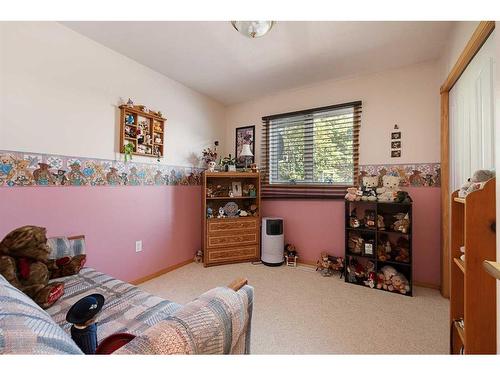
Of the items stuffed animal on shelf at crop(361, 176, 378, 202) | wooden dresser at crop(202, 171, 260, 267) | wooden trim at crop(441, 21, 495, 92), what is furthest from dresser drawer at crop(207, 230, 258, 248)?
wooden trim at crop(441, 21, 495, 92)

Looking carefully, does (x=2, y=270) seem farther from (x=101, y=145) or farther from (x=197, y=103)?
(x=197, y=103)

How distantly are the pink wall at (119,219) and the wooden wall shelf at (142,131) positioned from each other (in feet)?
1.43

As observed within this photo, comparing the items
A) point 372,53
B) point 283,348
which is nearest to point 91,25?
point 372,53

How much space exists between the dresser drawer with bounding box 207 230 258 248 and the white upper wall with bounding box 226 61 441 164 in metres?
1.73

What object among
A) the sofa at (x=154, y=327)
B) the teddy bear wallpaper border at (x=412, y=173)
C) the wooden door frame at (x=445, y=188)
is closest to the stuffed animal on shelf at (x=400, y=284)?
the wooden door frame at (x=445, y=188)

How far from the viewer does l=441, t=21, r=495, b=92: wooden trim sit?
122 cm

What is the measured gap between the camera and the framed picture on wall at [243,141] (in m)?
3.25

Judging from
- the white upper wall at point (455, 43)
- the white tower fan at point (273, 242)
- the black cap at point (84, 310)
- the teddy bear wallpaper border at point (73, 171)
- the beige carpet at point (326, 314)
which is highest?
the white upper wall at point (455, 43)

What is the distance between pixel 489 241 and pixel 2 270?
2.44m

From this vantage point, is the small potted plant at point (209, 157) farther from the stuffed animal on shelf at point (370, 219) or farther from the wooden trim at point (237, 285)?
the wooden trim at point (237, 285)

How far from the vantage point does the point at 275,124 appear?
312 cm

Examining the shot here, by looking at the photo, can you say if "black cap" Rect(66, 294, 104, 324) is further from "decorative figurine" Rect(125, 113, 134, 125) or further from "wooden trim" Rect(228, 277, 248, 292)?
"decorative figurine" Rect(125, 113, 134, 125)

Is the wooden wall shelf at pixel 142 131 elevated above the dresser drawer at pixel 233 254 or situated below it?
above

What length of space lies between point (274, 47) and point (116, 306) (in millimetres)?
2363
